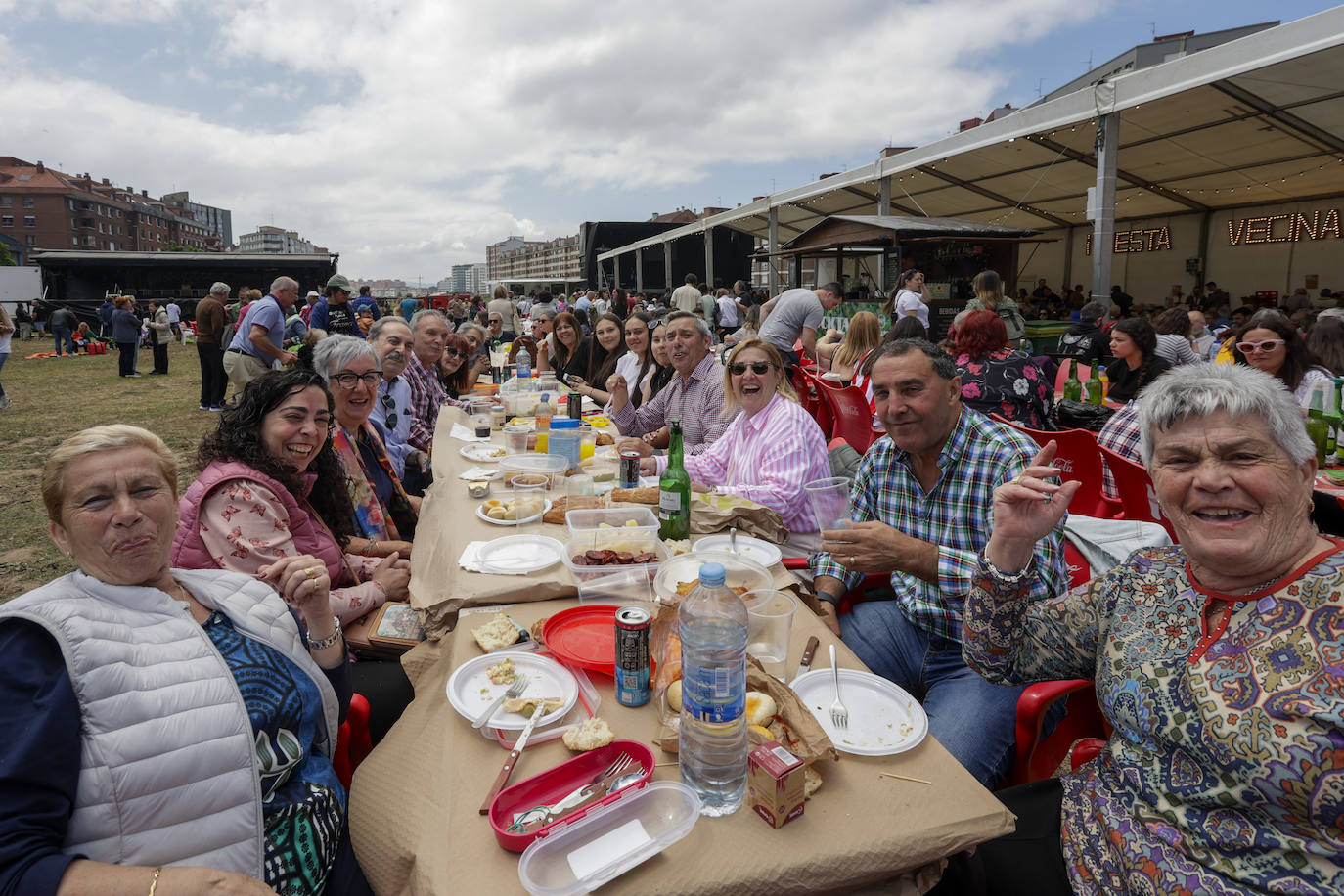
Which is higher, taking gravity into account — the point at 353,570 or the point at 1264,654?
the point at 1264,654

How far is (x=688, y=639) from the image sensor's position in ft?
4.23

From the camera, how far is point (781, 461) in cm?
309

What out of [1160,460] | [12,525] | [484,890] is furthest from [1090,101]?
[12,525]

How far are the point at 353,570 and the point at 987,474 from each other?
2410 millimetres

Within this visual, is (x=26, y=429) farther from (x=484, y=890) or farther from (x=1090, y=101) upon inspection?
(x=1090, y=101)

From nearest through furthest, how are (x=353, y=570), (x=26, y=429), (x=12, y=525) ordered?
(x=353, y=570) < (x=12, y=525) < (x=26, y=429)

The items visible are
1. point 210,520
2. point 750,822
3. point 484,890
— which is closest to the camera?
point 484,890

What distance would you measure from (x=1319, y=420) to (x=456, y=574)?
4.23 m

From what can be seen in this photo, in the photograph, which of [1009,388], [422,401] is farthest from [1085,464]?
[422,401]

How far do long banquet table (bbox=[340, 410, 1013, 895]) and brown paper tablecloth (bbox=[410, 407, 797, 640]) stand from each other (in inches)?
14.9

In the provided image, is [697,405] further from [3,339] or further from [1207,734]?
[3,339]

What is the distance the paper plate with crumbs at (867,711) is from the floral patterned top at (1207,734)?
409mm

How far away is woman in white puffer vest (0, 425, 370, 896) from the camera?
3.94ft

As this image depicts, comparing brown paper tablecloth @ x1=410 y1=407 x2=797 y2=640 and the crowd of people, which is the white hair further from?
brown paper tablecloth @ x1=410 y1=407 x2=797 y2=640
